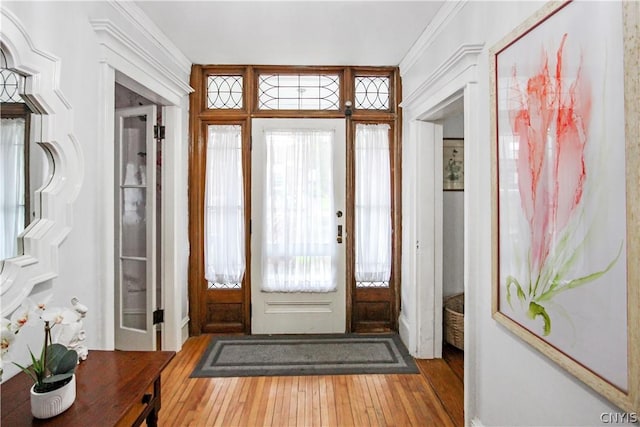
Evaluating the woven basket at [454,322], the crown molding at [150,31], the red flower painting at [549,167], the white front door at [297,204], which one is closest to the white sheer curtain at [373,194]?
the white front door at [297,204]

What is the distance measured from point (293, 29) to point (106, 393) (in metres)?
2.44

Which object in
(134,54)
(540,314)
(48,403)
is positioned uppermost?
(134,54)

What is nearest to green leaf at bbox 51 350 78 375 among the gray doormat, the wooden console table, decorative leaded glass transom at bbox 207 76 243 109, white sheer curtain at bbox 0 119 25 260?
the wooden console table

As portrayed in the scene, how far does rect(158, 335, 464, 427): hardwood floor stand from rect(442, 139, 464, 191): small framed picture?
5.24 feet

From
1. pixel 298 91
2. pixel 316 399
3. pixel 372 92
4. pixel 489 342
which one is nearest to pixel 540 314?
pixel 489 342

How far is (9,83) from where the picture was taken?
1.25 m

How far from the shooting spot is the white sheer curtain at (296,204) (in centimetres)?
316

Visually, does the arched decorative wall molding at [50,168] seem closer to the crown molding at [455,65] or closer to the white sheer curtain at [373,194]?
the crown molding at [455,65]

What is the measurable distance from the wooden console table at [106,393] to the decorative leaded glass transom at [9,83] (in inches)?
40.9

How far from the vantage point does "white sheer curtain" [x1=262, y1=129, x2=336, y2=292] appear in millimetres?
3162

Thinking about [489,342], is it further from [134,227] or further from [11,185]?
[134,227]

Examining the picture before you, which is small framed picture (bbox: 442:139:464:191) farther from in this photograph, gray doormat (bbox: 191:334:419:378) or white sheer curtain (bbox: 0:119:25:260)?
white sheer curtain (bbox: 0:119:25:260)

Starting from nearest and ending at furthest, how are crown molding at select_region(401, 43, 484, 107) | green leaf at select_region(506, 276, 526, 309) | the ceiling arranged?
green leaf at select_region(506, 276, 526, 309) → crown molding at select_region(401, 43, 484, 107) → the ceiling

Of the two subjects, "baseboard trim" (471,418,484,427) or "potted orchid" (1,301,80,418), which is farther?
"baseboard trim" (471,418,484,427)
